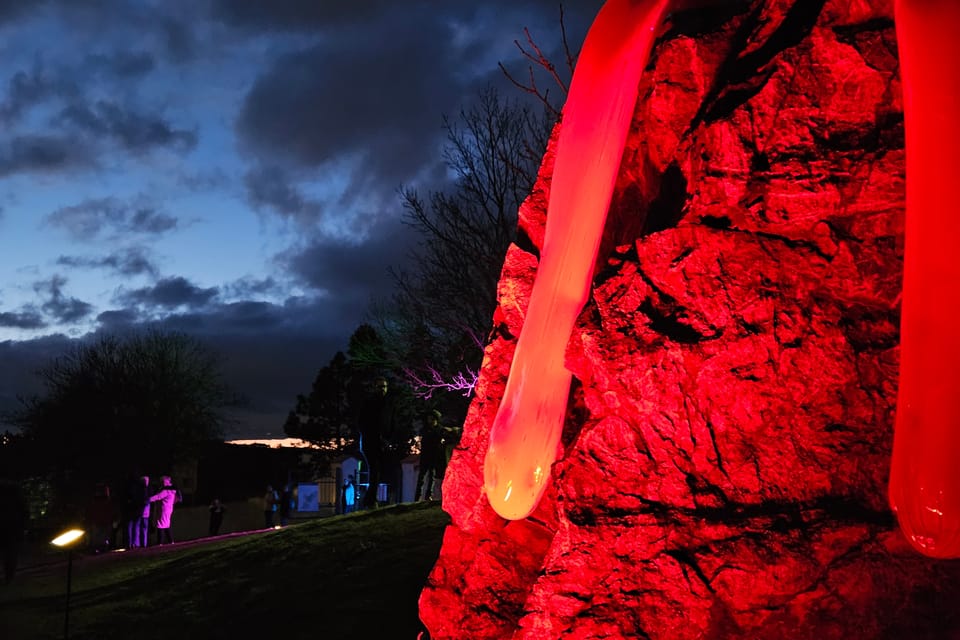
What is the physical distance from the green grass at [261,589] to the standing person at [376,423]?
7.84 metres

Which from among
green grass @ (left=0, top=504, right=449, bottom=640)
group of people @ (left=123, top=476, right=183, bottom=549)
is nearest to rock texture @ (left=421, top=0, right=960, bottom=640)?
green grass @ (left=0, top=504, right=449, bottom=640)

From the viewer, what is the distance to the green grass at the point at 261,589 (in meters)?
8.30

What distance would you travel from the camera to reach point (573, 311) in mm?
4289

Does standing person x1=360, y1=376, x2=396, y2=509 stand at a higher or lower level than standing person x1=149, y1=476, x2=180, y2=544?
higher

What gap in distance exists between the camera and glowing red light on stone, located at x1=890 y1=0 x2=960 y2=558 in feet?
10.2

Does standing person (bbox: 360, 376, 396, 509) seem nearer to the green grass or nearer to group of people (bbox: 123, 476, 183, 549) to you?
group of people (bbox: 123, 476, 183, 549)

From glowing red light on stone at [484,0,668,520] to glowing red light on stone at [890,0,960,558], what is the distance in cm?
151

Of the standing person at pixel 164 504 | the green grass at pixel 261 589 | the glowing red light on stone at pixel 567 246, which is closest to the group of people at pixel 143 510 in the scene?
the standing person at pixel 164 504

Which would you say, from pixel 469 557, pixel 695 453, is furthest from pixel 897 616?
pixel 469 557

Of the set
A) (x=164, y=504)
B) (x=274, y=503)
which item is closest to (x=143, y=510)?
(x=164, y=504)

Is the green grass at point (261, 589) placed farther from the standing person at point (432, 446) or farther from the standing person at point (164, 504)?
the standing person at point (432, 446)

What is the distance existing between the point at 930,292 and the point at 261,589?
9189mm

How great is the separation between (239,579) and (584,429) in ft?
28.4

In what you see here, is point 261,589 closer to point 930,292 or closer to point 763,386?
point 763,386
